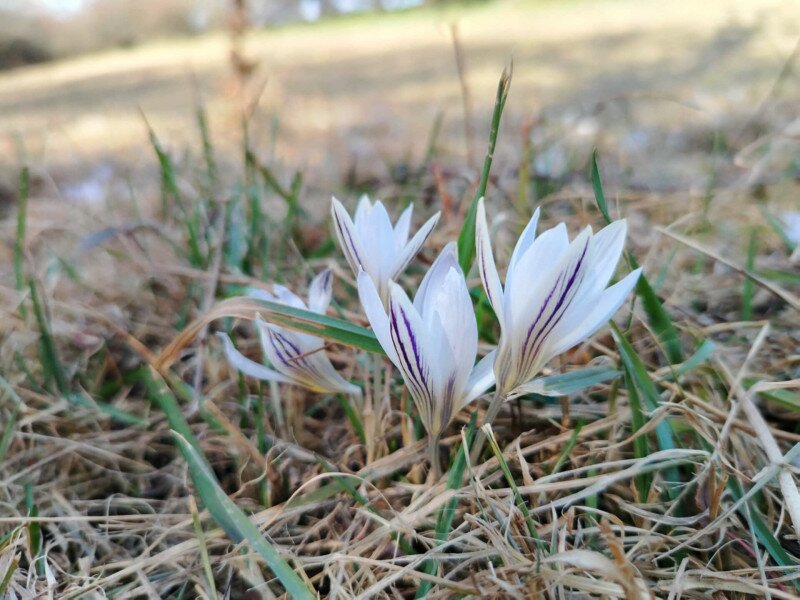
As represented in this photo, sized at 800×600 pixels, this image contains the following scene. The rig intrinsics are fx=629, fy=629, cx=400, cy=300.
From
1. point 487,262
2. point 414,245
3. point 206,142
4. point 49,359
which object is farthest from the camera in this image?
point 206,142

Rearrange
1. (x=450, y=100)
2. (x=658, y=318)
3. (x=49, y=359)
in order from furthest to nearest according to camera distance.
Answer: (x=450, y=100) < (x=49, y=359) < (x=658, y=318)

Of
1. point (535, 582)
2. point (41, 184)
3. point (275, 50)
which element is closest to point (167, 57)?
point (275, 50)

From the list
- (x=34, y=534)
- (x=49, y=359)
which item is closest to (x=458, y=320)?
(x=34, y=534)

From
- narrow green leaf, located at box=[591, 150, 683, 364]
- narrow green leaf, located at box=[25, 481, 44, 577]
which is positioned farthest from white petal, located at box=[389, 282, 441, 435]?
narrow green leaf, located at box=[25, 481, 44, 577]

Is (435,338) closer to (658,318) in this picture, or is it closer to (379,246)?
(379,246)

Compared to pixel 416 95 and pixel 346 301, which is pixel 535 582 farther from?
pixel 416 95

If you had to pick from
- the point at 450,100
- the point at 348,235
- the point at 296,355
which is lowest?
the point at 450,100
